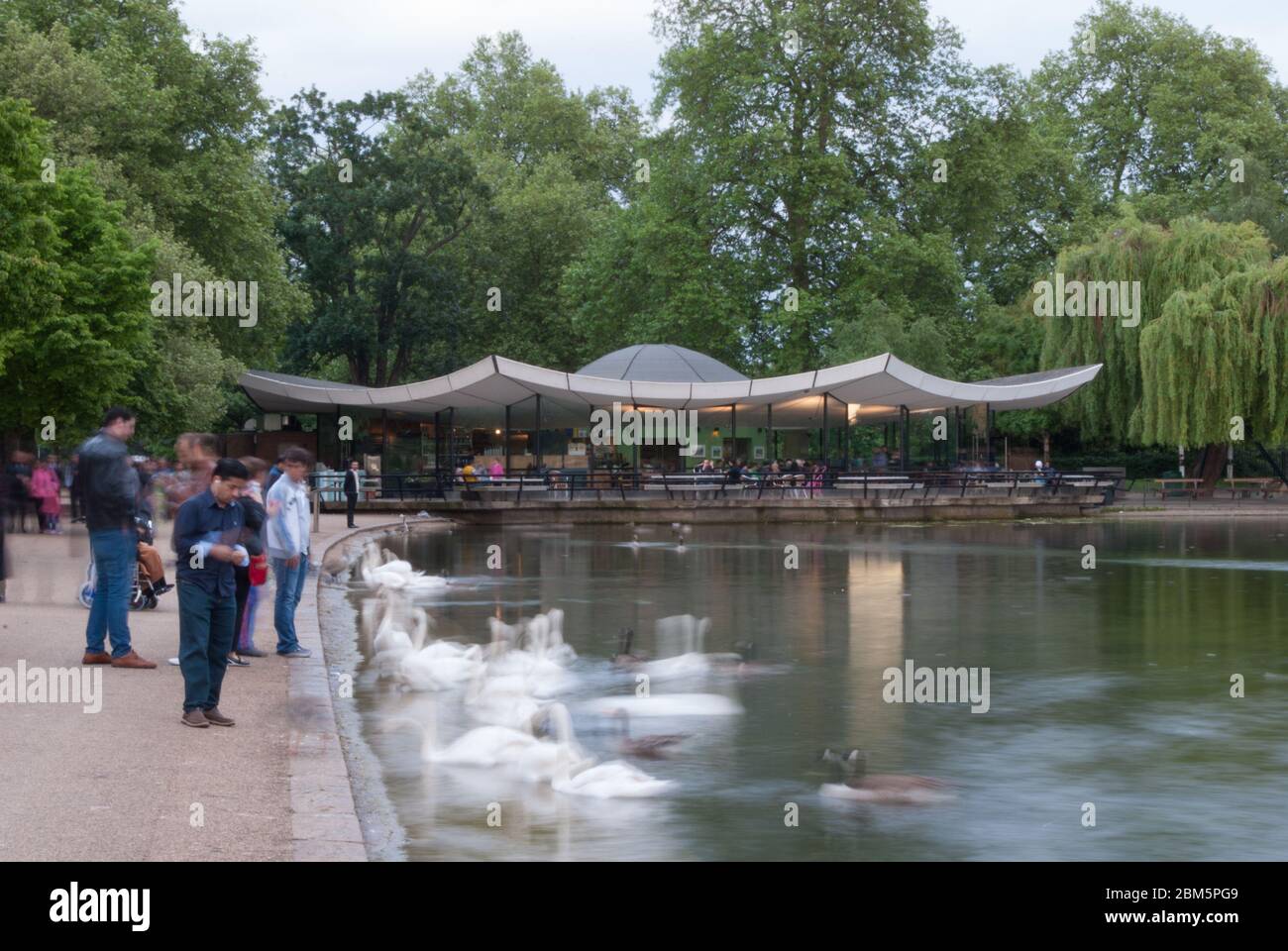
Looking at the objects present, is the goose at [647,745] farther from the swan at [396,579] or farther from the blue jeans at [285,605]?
the swan at [396,579]

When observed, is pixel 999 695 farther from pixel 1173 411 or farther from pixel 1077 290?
pixel 1077 290

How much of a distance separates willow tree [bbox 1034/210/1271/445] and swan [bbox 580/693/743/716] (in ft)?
131

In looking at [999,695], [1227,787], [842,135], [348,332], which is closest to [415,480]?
[348,332]

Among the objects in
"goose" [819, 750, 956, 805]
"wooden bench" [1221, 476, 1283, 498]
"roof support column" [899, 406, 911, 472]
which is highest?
"roof support column" [899, 406, 911, 472]

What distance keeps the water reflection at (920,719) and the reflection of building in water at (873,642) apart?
4 cm

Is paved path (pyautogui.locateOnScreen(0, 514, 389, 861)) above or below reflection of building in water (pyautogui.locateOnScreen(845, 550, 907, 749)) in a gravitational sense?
above

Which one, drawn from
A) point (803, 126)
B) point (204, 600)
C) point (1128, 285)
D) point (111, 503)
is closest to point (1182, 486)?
point (1128, 285)

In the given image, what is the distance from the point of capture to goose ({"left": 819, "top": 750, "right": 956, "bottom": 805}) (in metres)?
8.48

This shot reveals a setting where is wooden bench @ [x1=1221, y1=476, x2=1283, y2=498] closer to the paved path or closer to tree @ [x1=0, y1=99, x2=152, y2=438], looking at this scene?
tree @ [x1=0, y1=99, x2=152, y2=438]

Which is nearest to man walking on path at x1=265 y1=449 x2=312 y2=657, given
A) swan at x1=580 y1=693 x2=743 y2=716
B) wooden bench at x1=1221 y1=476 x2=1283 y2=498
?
swan at x1=580 y1=693 x2=743 y2=716

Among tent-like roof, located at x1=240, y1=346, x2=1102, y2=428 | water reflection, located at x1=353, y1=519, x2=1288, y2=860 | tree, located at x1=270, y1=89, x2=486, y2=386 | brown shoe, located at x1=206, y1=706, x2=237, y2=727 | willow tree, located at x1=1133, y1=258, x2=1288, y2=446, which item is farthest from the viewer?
tree, located at x1=270, y1=89, x2=486, y2=386

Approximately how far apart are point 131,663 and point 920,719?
6107 millimetres

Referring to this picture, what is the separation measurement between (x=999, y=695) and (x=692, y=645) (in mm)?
3578

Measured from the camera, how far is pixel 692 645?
14.7 meters
